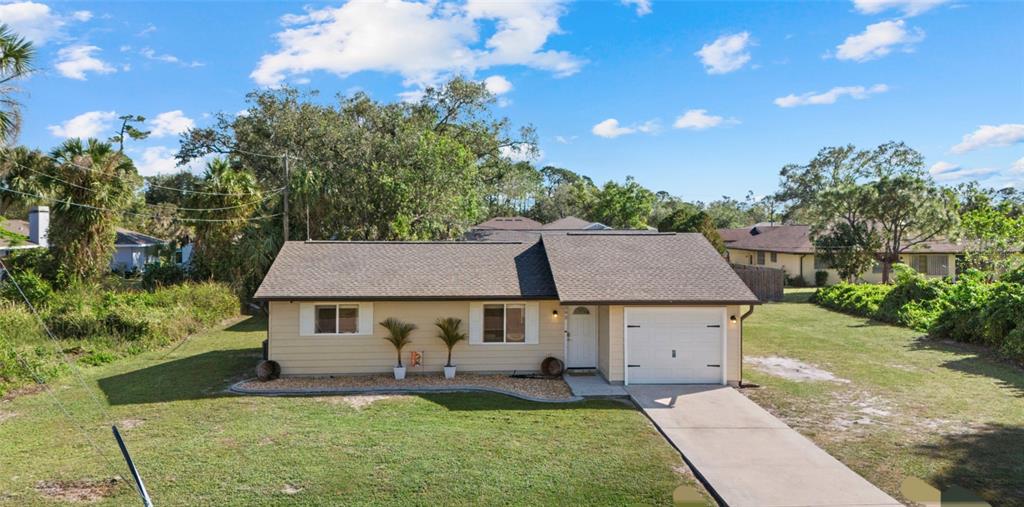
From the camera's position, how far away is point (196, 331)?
19125 mm

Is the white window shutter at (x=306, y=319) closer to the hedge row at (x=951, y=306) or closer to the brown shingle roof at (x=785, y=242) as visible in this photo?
the hedge row at (x=951, y=306)

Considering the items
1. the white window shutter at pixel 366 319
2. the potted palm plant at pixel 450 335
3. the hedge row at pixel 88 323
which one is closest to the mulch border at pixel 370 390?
the potted palm plant at pixel 450 335

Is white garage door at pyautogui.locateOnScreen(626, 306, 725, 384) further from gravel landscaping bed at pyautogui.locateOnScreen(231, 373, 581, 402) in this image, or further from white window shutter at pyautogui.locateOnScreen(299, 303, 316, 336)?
white window shutter at pyautogui.locateOnScreen(299, 303, 316, 336)

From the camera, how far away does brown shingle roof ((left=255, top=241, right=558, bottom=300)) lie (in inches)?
515

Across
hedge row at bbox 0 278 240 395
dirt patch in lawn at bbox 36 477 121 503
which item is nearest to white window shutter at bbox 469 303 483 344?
dirt patch in lawn at bbox 36 477 121 503

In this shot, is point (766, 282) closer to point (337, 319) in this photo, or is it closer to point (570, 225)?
point (570, 225)

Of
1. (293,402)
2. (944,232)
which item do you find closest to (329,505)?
(293,402)

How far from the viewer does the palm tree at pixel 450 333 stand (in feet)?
43.2

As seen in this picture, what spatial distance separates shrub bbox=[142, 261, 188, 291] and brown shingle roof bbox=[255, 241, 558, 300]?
12.2 metres

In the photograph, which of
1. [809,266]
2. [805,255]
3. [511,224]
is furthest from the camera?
[511,224]

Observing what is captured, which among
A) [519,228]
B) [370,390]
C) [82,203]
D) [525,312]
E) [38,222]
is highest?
[519,228]

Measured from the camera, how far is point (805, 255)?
34.8 meters

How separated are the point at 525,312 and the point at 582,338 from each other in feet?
5.23

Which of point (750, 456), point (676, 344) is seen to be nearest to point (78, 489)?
point (750, 456)
